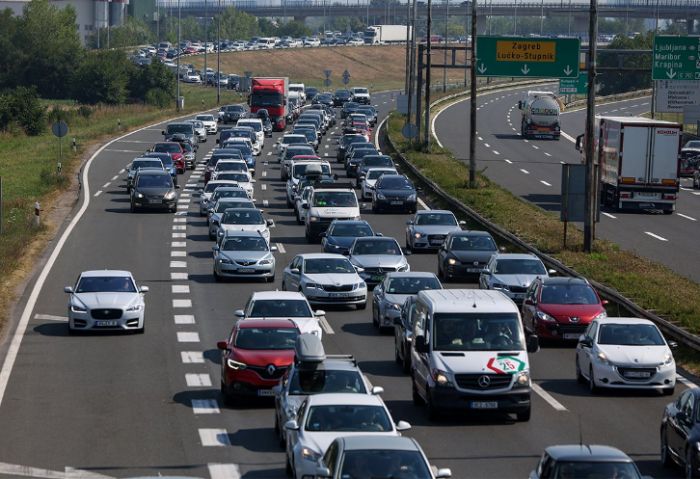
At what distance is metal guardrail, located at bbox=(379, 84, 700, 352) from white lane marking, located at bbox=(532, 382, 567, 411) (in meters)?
4.02

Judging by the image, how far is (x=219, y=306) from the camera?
36.3 metres

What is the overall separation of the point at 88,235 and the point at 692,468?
1361 inches

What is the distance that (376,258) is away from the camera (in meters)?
39.2

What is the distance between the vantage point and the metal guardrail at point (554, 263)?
97.9 feet

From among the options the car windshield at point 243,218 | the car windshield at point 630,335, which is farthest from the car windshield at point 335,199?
the car windshield at point 630,335

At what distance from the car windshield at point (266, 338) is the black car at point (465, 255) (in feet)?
49.5

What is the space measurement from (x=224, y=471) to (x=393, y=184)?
38.9 metres

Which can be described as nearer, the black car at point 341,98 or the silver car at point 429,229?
the silver car at point 429,229

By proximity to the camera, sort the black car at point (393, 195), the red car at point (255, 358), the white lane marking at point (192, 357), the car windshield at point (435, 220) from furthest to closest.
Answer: the black car at point (393, 195), the car windshield at point (435, 220), the white lane marking at point (192, 357), the red car at point (255, 358)

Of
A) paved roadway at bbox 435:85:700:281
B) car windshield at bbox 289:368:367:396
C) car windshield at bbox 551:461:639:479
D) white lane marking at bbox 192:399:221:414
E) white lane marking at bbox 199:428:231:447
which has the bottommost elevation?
paved roadway at bbox 435:85:700:281

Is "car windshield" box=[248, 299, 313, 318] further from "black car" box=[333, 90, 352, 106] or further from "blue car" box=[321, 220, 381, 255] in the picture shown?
"black car" box=[333, 90, 352, 106]

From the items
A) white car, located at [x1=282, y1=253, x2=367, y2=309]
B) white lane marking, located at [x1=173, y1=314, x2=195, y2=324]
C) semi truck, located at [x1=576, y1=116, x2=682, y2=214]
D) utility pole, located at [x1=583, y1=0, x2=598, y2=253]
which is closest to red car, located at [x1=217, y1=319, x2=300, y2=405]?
white lane marking, located at [x1=173, y1=314, x2=195, y2=324]

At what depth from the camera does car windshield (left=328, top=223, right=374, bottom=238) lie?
4362cm

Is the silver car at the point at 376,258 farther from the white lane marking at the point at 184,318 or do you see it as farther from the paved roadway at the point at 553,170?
the paved roadway at the point at 553,170
